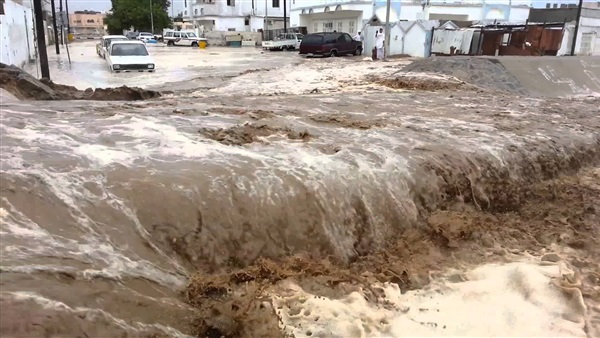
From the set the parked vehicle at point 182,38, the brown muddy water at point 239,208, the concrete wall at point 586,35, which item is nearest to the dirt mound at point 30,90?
the brown muddy water at point 239,208

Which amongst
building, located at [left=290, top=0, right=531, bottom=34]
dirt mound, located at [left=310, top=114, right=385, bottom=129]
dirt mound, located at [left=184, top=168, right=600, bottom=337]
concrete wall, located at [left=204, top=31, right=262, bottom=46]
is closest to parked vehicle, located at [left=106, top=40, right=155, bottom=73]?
dirt mound, located at [left=310, top=114, right=385, bottom=129]

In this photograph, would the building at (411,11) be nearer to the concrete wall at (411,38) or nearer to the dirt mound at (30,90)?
the concrete wall at (411,38)

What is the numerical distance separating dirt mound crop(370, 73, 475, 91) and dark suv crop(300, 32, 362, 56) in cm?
1492

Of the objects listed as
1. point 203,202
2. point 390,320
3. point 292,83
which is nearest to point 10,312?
point 203,202

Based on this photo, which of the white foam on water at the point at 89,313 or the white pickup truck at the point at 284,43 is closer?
the white foam on water at the point at 89,313

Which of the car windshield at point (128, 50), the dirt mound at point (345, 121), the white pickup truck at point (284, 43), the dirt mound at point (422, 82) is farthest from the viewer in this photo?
the white pickup truck at point (284, 43)

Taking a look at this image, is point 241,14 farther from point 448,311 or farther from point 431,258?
point 448,311

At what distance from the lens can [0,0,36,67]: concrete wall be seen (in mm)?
17328

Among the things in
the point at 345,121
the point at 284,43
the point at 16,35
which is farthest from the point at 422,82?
the point at 284,43

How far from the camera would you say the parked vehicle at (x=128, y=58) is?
19.8 m

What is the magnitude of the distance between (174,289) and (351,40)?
29763 mm

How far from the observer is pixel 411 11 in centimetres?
4166

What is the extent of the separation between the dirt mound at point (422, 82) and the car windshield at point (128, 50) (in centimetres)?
984

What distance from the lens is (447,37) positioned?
95.6ft
